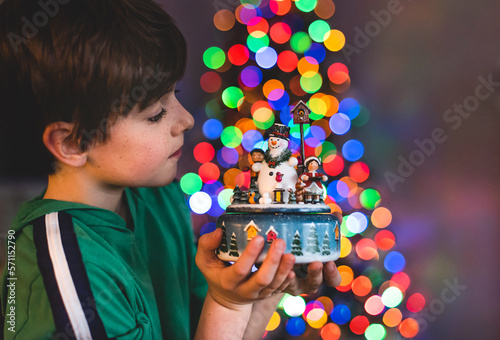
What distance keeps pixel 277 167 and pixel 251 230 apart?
5.9 inches

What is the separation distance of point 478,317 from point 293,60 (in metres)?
1.38

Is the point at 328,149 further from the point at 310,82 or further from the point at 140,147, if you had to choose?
the point at 140,147

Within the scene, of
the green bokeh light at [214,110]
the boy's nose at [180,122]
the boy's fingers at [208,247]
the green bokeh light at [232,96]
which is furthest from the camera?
the green bokeh light at [214,110]

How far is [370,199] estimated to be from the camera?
1.89 m

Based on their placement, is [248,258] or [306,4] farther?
[306,4]

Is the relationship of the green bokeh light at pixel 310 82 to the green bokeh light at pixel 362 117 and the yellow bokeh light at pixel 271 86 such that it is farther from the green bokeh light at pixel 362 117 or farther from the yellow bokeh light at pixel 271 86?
the green bokeh light at pixel 362 117

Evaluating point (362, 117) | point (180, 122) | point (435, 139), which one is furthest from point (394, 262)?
point (180, 122)

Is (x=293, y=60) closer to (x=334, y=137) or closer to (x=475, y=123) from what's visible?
(x=334, y=137)

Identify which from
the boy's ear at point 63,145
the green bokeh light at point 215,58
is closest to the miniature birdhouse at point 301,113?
the boy's ear at point 63,145

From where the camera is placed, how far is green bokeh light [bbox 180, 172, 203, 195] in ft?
7.00

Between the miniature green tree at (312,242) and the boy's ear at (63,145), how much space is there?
485 millimetres

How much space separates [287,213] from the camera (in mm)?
720

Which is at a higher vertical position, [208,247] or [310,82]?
[310,82]

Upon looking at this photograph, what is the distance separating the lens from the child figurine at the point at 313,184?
772 millimetres
